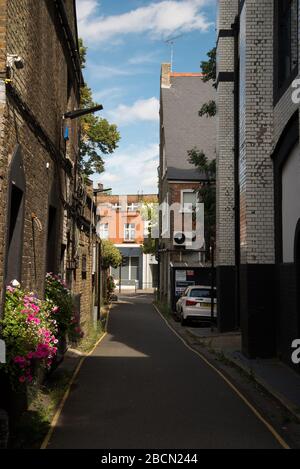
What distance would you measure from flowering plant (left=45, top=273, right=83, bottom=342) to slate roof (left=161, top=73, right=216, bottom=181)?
2363 centimetres

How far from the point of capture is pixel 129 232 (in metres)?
62.0

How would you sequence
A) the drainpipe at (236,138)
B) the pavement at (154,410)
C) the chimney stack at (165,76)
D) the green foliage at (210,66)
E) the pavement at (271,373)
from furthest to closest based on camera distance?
the chimney stack at (165,76), the green foliage at (210,66), the drainpipe at (236,138), the pavement at (271,373), the pavement at (154,410)

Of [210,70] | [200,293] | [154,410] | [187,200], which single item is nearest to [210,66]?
[210,70]

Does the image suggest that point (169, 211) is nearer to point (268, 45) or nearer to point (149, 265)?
point (268, 45)

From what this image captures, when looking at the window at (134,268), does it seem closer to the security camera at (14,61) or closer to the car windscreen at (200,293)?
the car windscreen at (200,293)

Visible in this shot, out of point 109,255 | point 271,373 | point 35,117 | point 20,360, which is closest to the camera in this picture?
point 20,360

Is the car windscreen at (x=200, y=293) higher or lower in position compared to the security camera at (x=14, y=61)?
lower

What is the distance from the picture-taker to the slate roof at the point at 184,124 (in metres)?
34.8

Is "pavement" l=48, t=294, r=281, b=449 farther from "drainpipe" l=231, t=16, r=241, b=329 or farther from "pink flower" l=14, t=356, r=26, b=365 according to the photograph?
"drainpipe" l=231, t=16, r=241, b=329

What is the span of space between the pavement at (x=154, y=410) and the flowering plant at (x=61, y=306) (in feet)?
2.95

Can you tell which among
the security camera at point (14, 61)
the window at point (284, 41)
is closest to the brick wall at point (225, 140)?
the window at point (284, 41)

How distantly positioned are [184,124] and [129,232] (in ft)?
84.8

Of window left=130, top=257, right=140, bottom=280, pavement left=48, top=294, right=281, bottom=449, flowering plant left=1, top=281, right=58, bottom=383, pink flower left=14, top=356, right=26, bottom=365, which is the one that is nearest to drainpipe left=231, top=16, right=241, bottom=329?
pavement left=48, top=294, right=281, bottom=449

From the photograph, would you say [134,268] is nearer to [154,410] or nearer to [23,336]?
[154,410]
